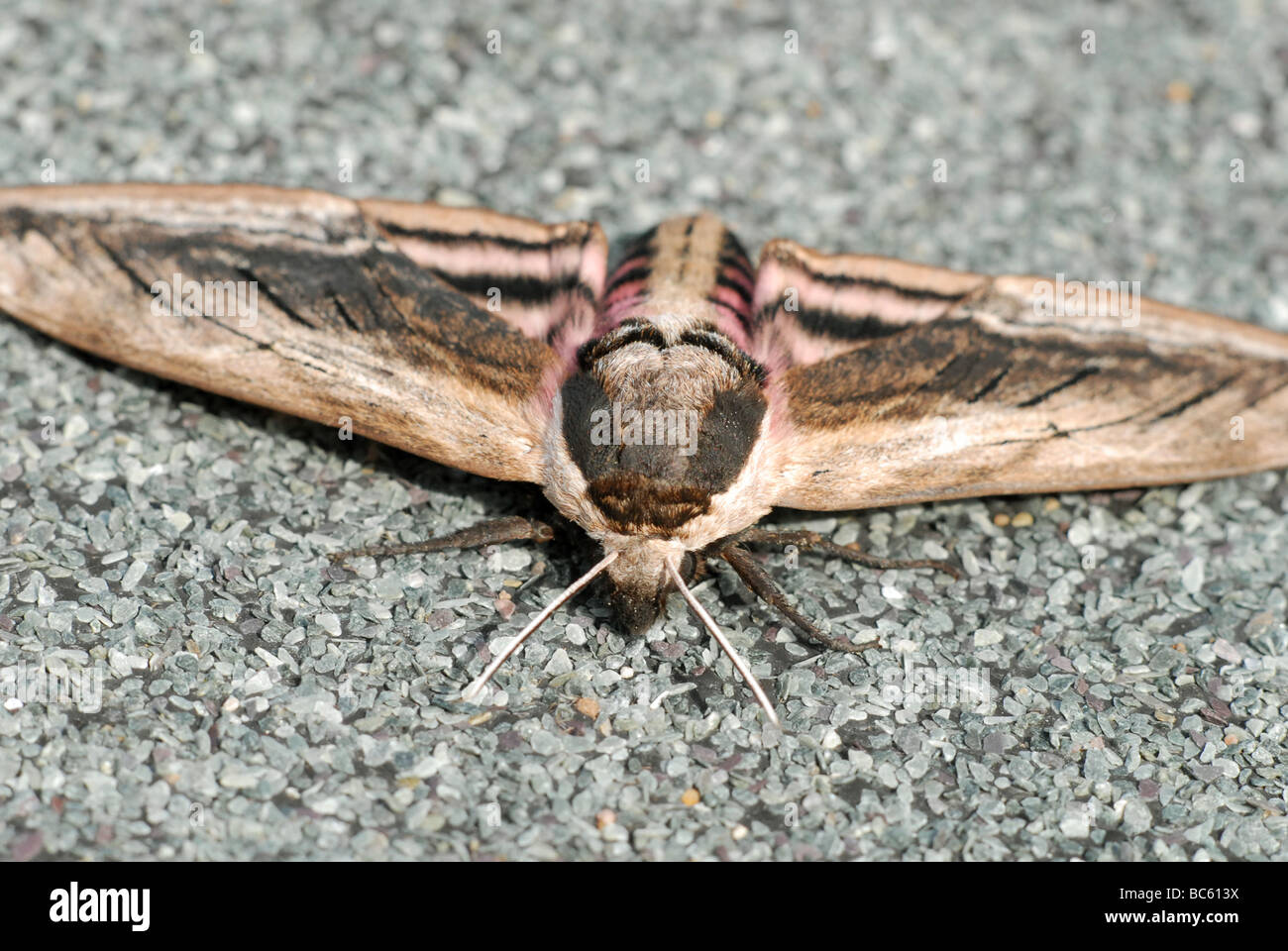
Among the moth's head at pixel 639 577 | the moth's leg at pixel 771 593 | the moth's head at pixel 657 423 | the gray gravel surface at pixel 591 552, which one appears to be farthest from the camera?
the moth's leg at pixel 771 593

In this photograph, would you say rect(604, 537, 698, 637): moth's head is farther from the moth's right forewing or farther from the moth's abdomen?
the moth's abdomen

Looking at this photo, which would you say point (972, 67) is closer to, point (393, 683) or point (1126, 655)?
point (1126, 655)

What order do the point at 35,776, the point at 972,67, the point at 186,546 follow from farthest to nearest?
the point at 972,67 → the point at 186,546 → the point at 35,776

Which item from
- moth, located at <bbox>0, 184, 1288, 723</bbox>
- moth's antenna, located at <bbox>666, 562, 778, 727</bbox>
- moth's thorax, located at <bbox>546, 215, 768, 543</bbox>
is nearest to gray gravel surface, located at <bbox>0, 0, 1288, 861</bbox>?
moth's antenna, located at <bbox>666, 562, 778, 727</bbox>

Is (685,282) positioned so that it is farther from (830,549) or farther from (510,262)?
(830,549)

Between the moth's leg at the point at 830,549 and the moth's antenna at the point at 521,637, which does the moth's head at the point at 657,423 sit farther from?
the moth's leg at the point at 830,549

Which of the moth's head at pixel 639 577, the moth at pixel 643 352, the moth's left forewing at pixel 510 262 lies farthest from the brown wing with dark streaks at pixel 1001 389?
the moth's left forewing at pixel 510 262

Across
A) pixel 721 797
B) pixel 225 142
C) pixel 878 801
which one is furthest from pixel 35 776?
pixel 225 142
